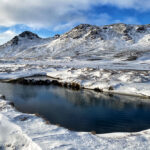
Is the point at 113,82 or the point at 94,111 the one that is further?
the point at 113,82

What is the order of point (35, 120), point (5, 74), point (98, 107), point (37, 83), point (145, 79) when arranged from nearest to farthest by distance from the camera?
point (35, 120)
point (98, 107)
point (145, 79)
point (37, 83)
point (5, 74)

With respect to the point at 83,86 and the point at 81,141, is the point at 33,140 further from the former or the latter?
the point at 83,86

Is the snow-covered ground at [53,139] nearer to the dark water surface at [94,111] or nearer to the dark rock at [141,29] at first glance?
the dark water surface at [94,111]

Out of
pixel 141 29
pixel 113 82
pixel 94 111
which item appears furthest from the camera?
pixel 141 29

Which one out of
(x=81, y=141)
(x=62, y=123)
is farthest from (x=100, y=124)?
(x=81, y=141)

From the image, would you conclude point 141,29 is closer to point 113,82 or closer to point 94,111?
point 113,82

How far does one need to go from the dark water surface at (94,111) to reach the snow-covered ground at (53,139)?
3.55 m

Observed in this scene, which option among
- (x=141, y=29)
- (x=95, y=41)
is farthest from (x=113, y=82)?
(x=141, y=29)

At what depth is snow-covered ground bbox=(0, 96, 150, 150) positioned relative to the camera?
1229 cm

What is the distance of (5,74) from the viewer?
5344 centimetres

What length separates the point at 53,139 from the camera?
13102 mm

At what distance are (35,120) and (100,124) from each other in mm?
7680

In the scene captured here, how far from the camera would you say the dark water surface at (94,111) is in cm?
1900

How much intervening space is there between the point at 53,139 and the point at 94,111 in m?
12.1
